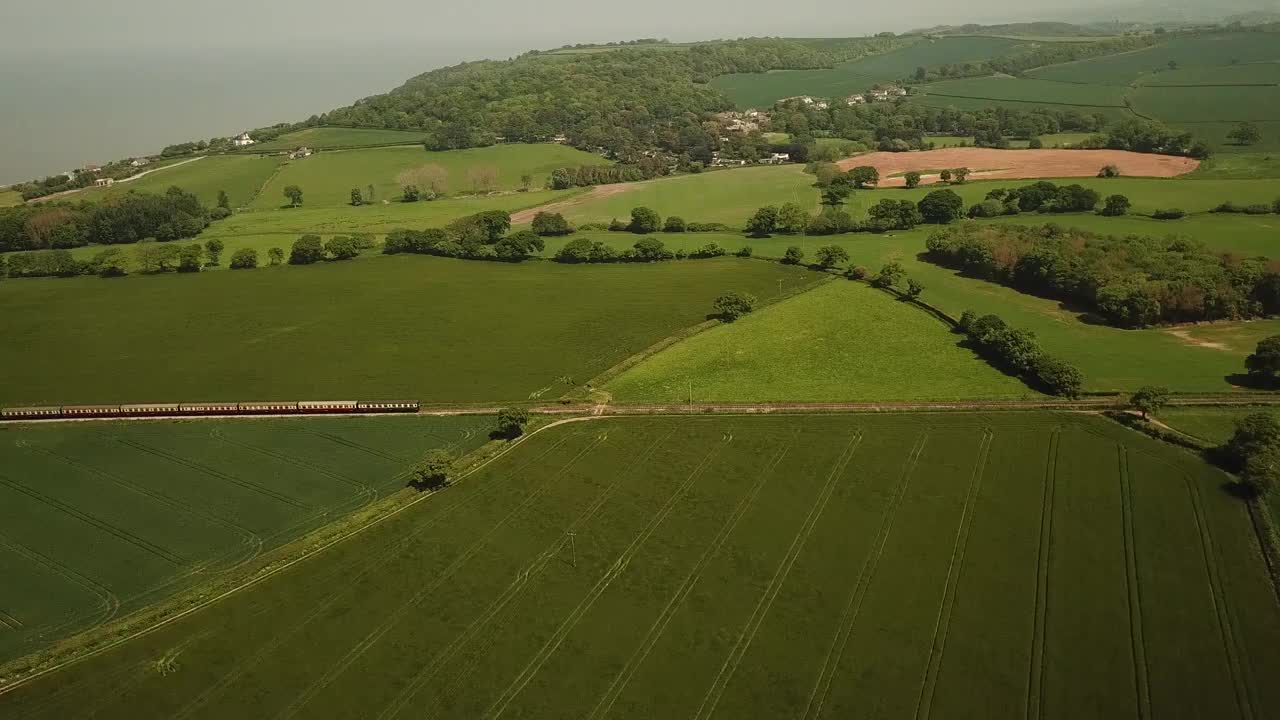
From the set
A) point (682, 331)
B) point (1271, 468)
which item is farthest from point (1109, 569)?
point (682, 331)

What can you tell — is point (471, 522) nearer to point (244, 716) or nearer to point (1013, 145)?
point (244, 716)

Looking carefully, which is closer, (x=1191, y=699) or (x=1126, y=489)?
(x=1191, y=699)

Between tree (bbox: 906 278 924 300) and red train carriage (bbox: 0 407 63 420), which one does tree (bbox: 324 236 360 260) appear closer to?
red train carriage (bbox: 0 407 63 420)

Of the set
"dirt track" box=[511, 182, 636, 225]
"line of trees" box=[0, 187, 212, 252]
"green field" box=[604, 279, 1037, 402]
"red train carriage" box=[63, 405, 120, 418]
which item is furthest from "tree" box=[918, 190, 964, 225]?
"line of trees" box=[0, 187, 212, 252]

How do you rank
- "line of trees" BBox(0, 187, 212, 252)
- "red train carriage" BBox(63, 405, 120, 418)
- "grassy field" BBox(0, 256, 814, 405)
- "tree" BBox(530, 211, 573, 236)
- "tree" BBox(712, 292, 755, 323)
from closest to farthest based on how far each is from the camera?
"red train carriage" BBox(63, 405, 120, 418) → "grassy field" BBox(0, 256, 814, 405) → "tree" BBox(712, 292, 755, 323) → "line of trees" BBox(0, 187, 212, 252) → "tree" BBox(530, 211, 573, 236)

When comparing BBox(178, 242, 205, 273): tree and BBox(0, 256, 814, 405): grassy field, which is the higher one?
BBox(178, 242, 205, 273): tree

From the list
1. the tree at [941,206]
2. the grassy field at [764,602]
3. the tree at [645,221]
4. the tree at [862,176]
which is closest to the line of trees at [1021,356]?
the grassy field at [764,602]

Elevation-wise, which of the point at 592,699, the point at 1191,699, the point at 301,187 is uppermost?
the point at 301,187

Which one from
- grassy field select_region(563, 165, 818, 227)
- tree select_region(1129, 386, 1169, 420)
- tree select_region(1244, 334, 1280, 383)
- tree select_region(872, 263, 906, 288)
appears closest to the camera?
tree select_region(1129, 386, 1169, 420)
